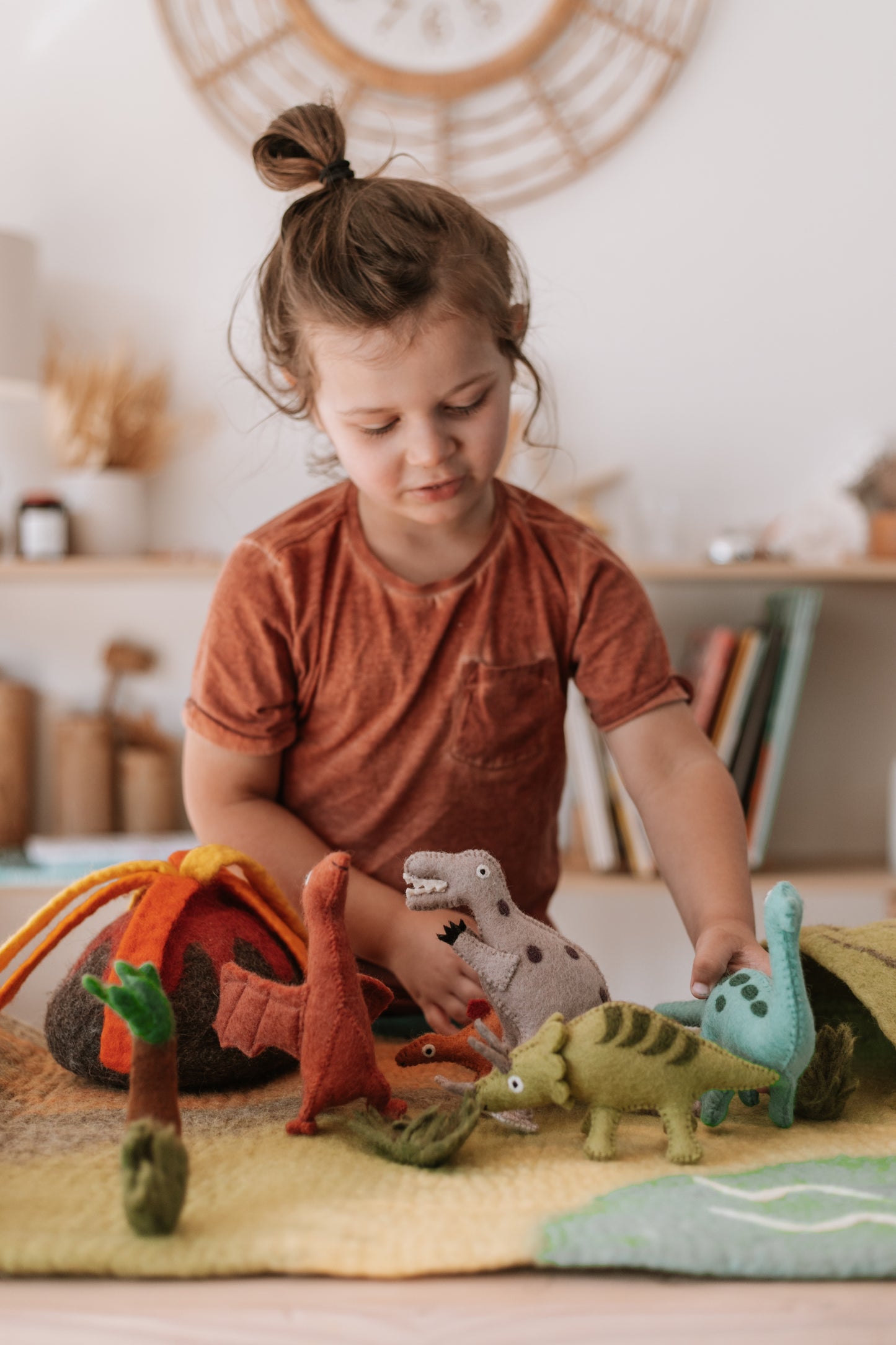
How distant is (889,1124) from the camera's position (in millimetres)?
503

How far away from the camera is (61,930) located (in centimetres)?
55

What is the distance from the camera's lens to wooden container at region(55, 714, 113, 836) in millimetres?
1816

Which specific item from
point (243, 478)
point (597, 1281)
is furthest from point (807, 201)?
point (597, 1281)

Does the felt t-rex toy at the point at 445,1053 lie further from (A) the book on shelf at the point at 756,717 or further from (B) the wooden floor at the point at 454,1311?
(A) the book on shelf at the point at 756,717

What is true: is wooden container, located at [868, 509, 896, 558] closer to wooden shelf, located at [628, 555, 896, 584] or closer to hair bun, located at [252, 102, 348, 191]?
wooden shelf, located at [628, 555, 896, 584]

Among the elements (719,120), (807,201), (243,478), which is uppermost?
(719,120)

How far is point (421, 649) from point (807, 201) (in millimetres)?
1387

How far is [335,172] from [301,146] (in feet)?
0.13

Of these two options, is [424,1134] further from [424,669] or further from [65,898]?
[424,669]

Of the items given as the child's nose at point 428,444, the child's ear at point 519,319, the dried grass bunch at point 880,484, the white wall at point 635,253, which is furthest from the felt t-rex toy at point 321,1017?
the dried grass bunch at point 880,484

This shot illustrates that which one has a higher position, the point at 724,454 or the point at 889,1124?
the point at 724,454

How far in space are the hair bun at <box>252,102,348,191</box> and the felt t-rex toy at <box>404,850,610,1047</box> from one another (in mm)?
511

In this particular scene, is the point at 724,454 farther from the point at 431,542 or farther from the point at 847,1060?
the point at 847,1060

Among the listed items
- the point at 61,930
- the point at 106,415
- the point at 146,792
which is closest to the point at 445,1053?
the point at 61,930
